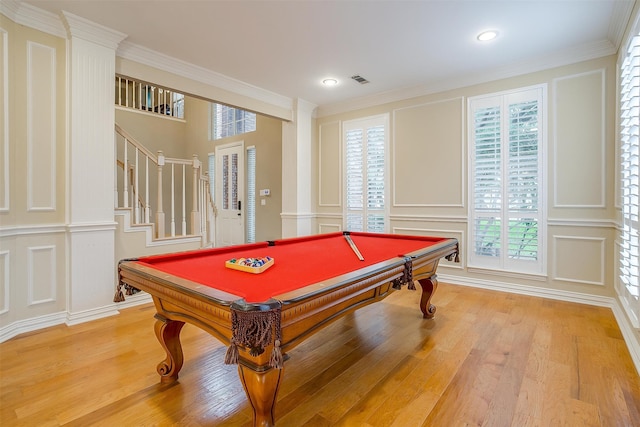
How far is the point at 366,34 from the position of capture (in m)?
2.96

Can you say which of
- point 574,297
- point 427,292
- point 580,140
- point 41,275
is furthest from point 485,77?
point 41,275

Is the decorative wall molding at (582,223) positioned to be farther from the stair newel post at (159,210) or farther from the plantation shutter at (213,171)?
the plantation shutter at (213,171)

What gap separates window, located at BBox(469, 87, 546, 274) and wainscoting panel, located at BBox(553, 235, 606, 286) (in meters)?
0.17

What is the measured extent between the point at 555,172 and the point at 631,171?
3.83 feet

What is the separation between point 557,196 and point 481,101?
143 cm

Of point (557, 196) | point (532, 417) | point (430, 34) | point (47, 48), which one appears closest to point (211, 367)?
point (532, 417)

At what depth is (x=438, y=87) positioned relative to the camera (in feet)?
13.6

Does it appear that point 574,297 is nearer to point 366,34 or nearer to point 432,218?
point 432,218

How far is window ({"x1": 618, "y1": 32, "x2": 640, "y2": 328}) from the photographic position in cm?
207

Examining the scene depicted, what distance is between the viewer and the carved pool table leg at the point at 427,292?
2706mm

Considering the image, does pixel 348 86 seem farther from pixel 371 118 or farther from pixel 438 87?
pixel 438 87

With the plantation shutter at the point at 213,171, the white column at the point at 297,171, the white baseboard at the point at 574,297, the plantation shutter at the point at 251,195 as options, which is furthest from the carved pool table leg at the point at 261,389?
the plantation shutter at the point at 213,171

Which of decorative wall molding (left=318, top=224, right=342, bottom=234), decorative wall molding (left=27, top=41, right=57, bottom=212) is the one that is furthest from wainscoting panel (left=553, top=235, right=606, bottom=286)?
decorative wall molding (left=27, top=41, right=57, bottom=212)

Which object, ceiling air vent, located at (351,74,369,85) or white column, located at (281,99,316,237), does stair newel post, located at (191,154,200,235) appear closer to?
white column, located at (281,99,316,237)
